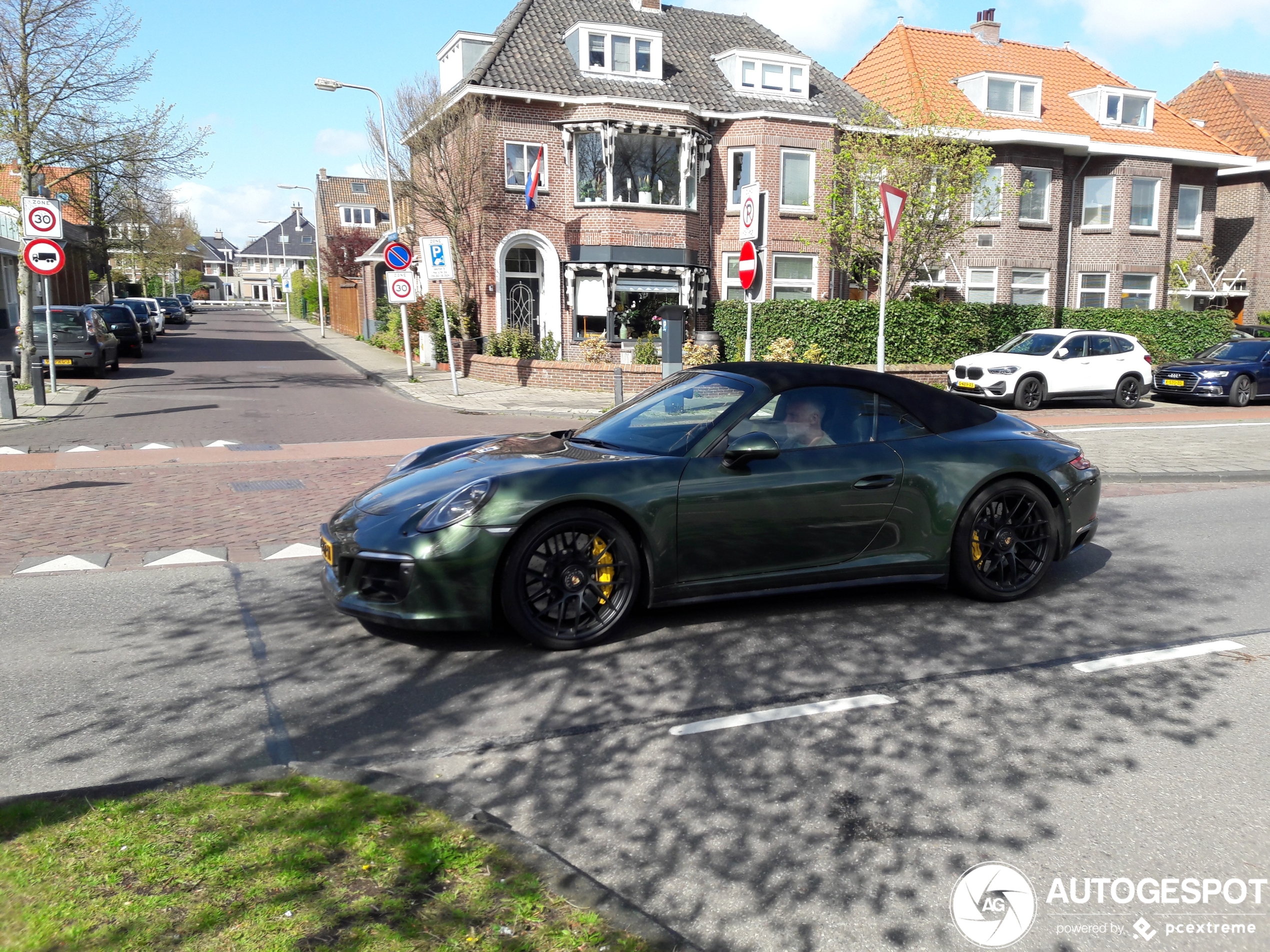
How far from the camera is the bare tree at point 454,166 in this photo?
82.5 ft

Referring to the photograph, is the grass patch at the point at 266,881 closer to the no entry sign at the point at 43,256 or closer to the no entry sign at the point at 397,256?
the no entry sign at the point at 43,256

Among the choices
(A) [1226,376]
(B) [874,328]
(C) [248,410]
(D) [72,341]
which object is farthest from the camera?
(D) [72,341]

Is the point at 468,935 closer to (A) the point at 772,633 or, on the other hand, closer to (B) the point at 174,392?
(A) the point at 772,633

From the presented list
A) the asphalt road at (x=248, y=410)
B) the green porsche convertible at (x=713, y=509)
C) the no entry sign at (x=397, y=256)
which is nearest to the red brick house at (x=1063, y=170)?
the no entry sign at (x=397, y=256)

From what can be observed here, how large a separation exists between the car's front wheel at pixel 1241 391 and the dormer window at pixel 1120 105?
16.4 m

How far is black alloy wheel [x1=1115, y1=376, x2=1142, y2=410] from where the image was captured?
64.0ft

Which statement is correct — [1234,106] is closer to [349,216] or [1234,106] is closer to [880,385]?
[880,385]

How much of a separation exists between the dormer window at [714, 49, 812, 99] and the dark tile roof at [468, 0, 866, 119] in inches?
11.0

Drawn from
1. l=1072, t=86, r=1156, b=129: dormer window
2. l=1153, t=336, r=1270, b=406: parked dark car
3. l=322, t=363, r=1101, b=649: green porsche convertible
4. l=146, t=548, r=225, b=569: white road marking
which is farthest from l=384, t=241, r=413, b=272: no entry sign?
l=1072, t=86, r=1156, b=129: dormer window

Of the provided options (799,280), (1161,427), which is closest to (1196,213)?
(799,280)

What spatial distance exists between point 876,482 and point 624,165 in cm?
2278

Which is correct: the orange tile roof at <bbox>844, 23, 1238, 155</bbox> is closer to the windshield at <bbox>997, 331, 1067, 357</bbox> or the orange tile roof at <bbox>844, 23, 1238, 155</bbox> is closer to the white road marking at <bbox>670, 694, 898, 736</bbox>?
the windshield at <bbox>997, 331, 1067, 357</bbox>

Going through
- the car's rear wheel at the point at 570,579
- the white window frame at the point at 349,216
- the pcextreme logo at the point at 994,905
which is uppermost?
the white window frame at the point at 349,216

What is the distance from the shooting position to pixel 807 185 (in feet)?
93.2
